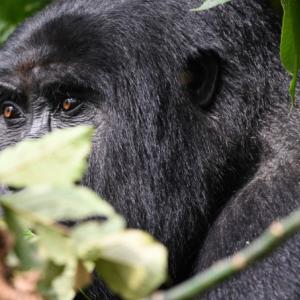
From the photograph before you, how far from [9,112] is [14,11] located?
990 millimetres

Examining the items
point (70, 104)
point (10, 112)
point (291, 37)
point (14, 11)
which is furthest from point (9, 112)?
point (291, 37)

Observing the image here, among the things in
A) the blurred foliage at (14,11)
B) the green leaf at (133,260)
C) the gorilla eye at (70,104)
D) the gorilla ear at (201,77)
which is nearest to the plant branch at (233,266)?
the green leaf at (133,260)

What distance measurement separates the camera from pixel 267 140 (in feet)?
9.11

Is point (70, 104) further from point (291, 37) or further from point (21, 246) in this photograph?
point (21, 246)

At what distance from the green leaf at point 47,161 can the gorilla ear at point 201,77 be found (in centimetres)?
195

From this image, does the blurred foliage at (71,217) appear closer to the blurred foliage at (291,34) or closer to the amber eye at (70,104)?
the blurred foliage at (291,34)

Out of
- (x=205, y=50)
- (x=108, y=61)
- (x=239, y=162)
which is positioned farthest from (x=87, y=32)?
(x=239, y=162)

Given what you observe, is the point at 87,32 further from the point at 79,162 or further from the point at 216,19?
the point at 79,162

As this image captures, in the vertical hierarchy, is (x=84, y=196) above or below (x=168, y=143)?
above

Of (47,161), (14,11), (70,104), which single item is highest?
(47,161)

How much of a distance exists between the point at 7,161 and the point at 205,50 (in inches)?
78.2

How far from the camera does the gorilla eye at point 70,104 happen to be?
2961mm

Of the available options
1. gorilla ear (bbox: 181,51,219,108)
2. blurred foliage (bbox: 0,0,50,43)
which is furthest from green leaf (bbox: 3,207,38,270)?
blurred foliage (bbox: 0,0,50,43)

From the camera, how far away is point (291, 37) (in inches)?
83.0
